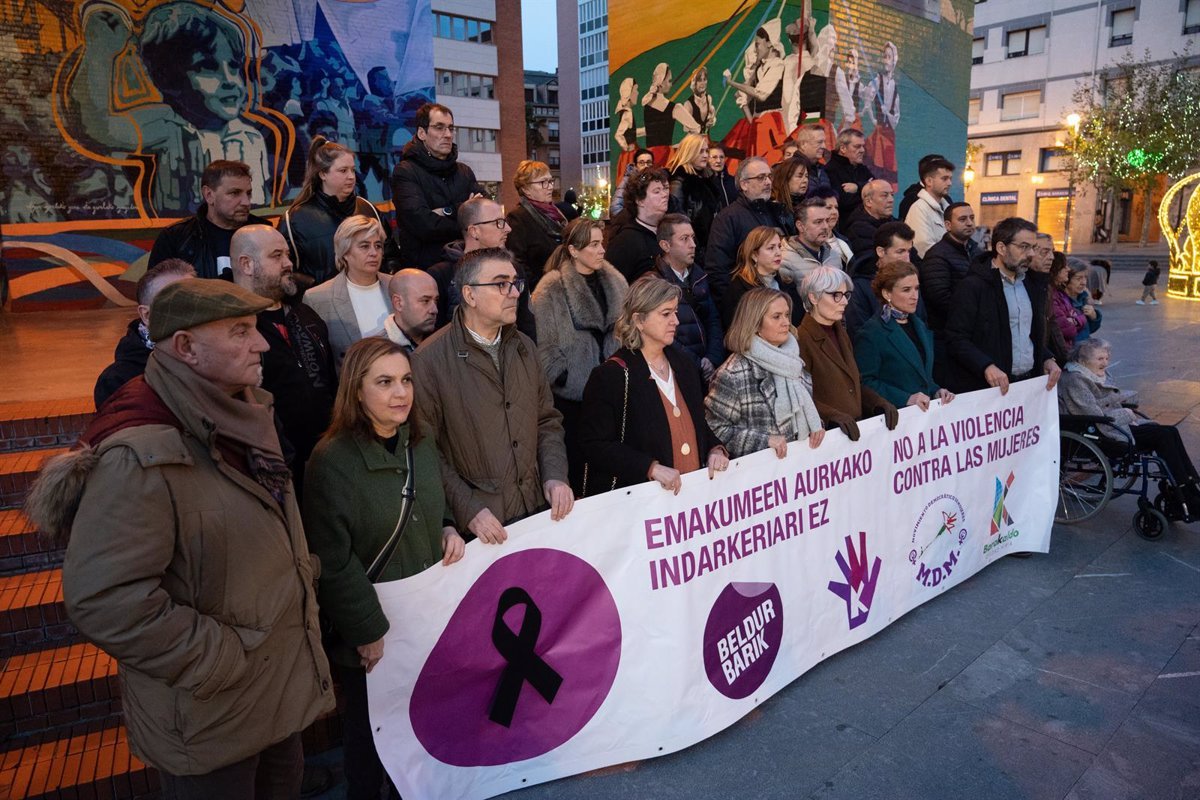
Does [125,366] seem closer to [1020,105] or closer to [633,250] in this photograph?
[633,250]

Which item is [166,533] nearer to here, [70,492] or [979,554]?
[70,492]

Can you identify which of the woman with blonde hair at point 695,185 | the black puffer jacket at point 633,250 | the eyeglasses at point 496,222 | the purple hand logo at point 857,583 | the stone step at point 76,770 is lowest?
the stone step at point 76,770

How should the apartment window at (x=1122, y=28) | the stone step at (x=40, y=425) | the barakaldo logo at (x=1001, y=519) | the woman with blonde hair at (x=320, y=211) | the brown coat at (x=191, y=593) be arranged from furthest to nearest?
1. the apartment window at (x=1122, y=28)
2. the barakaldo logo at (x=1001, y=519)
3. the woman with blonde hair at (x=320, y=211)
4. the stone step at (x=40, y=425)
5. the brown coat at (x=191, y=593)

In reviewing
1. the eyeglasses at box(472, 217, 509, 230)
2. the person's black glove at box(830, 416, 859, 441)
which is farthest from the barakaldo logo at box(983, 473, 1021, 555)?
the eyeglasses at box(472, 217, 509, 230)

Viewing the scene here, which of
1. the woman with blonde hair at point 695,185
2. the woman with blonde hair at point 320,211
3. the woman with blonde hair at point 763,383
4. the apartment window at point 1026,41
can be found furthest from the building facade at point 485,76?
the woman with blonde hair at point 763,383

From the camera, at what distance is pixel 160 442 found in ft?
6.03

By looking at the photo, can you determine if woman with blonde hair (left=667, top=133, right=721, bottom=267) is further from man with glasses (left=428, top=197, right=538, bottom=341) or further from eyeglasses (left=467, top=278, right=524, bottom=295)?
eyeglasses (left=467, top=278, right=524, bottom=295)

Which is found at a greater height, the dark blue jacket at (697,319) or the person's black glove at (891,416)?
the dark blue jacket at (697,319)

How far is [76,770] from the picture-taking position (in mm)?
2982

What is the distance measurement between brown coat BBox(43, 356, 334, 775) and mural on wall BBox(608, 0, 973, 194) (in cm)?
1312

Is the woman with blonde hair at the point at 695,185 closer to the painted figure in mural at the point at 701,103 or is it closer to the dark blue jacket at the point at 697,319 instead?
the dark blue jacket at the point at 697,319

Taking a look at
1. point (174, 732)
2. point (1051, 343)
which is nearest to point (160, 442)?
point (174, 732)

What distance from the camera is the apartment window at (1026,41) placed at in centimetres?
4322

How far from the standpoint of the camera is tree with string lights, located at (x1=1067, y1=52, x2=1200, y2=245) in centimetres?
3219
